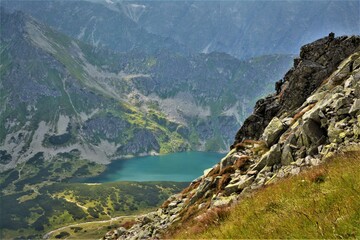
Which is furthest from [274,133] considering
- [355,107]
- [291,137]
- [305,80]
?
[305,80]

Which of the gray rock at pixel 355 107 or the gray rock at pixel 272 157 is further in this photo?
the gray rock at pixel 272 157

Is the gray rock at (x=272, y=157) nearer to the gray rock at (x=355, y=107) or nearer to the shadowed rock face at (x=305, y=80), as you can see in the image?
the gray rock at (x=355, y=107)

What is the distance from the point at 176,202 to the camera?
36.5 m

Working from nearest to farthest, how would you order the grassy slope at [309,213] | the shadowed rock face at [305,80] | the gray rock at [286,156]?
1. the grassy slope at [309,213]
2. the gray rock at [286,156]
3. the shadowed rock face at [305,80]

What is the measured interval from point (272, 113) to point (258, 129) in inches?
106

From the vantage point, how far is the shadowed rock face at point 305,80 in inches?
1666

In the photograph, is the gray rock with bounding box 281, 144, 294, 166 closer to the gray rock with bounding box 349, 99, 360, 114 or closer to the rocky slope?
the rocky slope

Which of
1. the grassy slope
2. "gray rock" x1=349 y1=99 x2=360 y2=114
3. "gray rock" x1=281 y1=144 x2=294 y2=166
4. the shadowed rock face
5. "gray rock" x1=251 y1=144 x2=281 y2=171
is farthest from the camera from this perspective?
the shadowed rock face

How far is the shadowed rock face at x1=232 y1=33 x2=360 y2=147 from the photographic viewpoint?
42.3 meters

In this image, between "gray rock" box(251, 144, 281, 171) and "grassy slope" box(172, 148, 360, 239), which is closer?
"grassy slope" box(172, 148, 360, 239)

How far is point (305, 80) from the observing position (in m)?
43.2

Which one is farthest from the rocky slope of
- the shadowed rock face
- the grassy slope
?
the grassy slope

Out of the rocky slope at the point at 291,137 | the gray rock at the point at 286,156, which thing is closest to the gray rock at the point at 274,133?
the rocky slope at the point at 291,137

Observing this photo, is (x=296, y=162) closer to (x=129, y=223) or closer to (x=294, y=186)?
(x=294, y=186)
